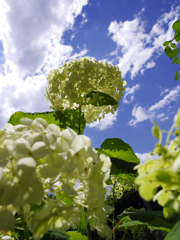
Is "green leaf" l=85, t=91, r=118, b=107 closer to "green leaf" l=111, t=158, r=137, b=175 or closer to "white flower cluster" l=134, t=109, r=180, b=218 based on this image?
"green leaf" l=111, t=158, r=137, b=175

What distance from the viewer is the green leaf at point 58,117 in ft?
4.19

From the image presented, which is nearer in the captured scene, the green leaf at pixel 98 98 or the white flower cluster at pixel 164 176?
the white flower cluster at pixel 164 176

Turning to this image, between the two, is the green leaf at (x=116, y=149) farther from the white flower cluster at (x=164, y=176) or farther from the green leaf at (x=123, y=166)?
the white flower cluster at (x=164, y=176)

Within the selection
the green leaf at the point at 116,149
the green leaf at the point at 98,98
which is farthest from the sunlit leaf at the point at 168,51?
the green leaf at the point at 116,149

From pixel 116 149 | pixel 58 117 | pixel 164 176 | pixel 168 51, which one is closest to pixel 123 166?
pixel 116 149

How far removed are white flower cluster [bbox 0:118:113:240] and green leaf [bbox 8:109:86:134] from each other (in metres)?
0.77

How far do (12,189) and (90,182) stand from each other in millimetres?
197

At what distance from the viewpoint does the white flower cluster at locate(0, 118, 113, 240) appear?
0.35 metres

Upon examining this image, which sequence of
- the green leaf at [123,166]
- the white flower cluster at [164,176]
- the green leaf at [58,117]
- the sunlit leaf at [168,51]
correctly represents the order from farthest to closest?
the sunlit leaf at [168,51], the green leaf at [58,117], the green leaf at [123,166], the white flower cluster at [164,176]

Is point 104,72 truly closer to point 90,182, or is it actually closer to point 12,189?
point 90,182

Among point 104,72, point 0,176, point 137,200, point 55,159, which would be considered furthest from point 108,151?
point 137,200

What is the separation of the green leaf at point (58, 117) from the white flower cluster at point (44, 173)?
0.77 m

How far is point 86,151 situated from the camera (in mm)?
462

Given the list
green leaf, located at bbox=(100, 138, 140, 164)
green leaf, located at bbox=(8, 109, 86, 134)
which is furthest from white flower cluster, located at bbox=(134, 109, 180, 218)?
green leaf, located at bbox=(8, 109, 86, 134)
